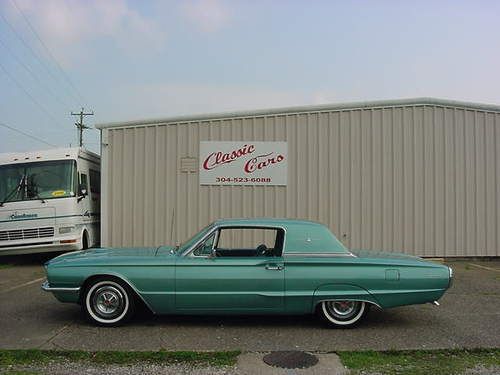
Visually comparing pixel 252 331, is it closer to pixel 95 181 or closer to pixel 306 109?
pixel 306 109

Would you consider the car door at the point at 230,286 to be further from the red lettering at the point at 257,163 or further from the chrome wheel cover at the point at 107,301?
the red lettering at the point at 257,163

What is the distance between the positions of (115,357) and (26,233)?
795 cm

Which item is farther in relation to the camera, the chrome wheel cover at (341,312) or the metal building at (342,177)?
the metal building at (342,177)

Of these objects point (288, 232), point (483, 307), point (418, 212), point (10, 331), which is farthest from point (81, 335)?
point (418, 212)

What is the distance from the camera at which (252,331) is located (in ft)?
20.7

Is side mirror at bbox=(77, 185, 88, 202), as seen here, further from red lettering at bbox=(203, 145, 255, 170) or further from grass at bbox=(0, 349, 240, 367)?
grass at bbox=(0, 349, 240, 367)

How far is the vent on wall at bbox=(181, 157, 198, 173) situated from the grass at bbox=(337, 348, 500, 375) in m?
8.47

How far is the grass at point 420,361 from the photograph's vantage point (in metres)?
4.96

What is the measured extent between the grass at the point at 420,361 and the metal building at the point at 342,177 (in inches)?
308

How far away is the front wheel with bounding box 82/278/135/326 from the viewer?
6375 millimetres

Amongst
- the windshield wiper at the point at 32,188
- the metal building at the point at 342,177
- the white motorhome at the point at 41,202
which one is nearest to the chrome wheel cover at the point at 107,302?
the white motorhome at the point at 41,202

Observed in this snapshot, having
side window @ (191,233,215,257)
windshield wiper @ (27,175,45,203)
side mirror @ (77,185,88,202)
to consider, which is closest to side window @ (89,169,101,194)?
side mirror @ (77,185,88,202)

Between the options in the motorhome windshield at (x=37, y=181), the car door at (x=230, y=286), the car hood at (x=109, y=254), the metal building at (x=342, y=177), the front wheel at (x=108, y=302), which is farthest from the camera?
the metal building at (x=342, y=177)

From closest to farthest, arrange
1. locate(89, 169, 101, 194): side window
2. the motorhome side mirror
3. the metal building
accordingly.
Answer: the motorhome side mirror
the metal building
locate(89, 169, 101, 194): side window
